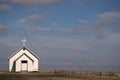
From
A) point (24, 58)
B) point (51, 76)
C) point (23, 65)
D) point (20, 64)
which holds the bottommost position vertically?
point (51, 76)

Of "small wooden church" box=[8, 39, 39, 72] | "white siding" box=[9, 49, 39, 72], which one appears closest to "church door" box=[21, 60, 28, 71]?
"small wooden church" box=[8, 39, 39, 72]

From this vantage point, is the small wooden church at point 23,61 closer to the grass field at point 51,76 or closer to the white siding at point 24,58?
the white siding at point 24,58

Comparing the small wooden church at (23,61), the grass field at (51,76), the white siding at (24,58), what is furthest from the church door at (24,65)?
the grass field at (51,76)

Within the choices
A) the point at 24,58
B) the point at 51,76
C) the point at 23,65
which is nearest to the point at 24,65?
the point at 23,65

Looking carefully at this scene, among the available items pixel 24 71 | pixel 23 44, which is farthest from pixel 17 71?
pixel 23 44

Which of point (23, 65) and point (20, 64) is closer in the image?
point (20, 64)

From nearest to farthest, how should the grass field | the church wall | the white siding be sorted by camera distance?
1. the grass field
2. the church wall
3. the white siding

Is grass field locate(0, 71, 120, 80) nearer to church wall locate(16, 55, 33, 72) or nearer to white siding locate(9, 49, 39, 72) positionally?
church wall locate(16, 55, 33, 72)

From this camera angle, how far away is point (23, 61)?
75312 millimetres

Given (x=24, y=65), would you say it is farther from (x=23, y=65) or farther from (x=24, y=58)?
(x=24, y=58)

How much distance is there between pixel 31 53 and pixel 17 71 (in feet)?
18.7

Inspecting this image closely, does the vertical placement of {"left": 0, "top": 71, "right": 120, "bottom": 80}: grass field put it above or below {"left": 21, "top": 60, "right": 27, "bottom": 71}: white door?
below

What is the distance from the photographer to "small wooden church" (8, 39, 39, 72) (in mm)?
74000

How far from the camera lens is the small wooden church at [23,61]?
Answer: 243 ft
